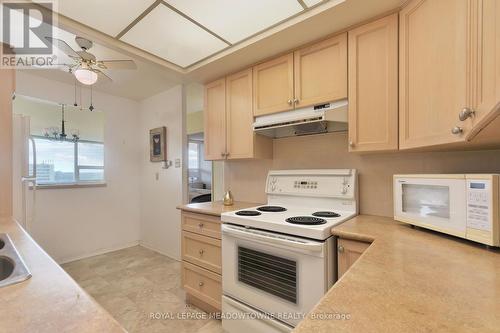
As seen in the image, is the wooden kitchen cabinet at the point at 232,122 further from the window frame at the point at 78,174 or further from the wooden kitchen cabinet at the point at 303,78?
the window frame at the point at 78,174

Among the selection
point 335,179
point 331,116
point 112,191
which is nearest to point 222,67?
point 331,116

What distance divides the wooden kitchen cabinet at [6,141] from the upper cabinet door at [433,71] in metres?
2.53

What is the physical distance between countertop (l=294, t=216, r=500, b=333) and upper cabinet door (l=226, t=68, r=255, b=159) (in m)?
1.40

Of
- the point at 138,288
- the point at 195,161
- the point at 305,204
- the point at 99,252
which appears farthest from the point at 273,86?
the point at 195,161

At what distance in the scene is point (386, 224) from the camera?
142 cm

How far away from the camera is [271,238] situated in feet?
4.51

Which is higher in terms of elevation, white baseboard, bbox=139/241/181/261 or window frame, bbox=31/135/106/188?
window frame, bbox=31/135/106/188

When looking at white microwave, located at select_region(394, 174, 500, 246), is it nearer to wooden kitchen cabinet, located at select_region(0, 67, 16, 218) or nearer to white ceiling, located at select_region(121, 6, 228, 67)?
white ceiling, located at select_region(121, 6, 228, 67)

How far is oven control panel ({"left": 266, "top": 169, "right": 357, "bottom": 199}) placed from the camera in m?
1.74

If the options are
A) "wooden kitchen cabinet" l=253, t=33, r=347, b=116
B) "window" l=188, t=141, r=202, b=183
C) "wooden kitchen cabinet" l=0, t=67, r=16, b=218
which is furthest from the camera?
"window" l=188, t=141, r=202, b=183

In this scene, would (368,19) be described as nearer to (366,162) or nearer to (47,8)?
(366,162)

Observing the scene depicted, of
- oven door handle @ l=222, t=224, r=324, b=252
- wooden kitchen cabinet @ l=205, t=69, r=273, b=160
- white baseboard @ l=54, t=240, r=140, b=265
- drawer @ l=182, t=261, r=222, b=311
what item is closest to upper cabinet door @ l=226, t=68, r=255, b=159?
wooden kitchen cabinet @ l=205, t=69, r=273, b=160

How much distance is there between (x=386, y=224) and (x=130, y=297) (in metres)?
2.31

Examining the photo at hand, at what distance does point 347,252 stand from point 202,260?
4.00 feet
